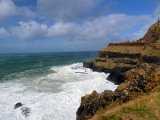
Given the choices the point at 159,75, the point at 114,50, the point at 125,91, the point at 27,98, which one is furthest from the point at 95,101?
the point at 114,50

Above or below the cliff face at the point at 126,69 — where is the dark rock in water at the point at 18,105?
below

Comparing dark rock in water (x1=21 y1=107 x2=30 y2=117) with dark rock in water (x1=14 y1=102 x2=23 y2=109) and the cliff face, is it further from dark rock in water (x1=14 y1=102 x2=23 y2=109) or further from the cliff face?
the cliff face

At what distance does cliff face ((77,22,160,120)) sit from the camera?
76.6 feet

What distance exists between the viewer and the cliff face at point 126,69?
23.4 meters

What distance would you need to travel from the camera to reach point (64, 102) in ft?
132

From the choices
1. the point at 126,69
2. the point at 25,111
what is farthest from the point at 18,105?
the point at 126,69

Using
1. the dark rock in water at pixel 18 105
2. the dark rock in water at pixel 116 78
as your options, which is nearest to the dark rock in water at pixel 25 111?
the dark rock in water at pixel 18 105

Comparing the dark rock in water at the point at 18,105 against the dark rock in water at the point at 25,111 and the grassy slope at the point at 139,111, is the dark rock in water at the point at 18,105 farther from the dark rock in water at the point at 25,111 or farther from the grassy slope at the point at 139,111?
the grassy slope at the point at 139,111

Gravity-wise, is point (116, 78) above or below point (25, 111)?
above

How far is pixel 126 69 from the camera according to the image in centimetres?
6562

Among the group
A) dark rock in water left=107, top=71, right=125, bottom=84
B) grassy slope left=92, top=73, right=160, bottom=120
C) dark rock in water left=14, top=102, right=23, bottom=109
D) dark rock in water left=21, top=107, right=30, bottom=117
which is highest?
grassy slope left=92, top=73, right=160, bottom=120

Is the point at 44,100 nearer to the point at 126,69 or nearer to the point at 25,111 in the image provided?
the point at 25,111

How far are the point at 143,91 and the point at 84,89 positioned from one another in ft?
86.5

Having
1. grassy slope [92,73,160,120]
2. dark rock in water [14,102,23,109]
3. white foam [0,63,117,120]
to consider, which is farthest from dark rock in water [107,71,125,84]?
grassy slope [92,73,160,120]
